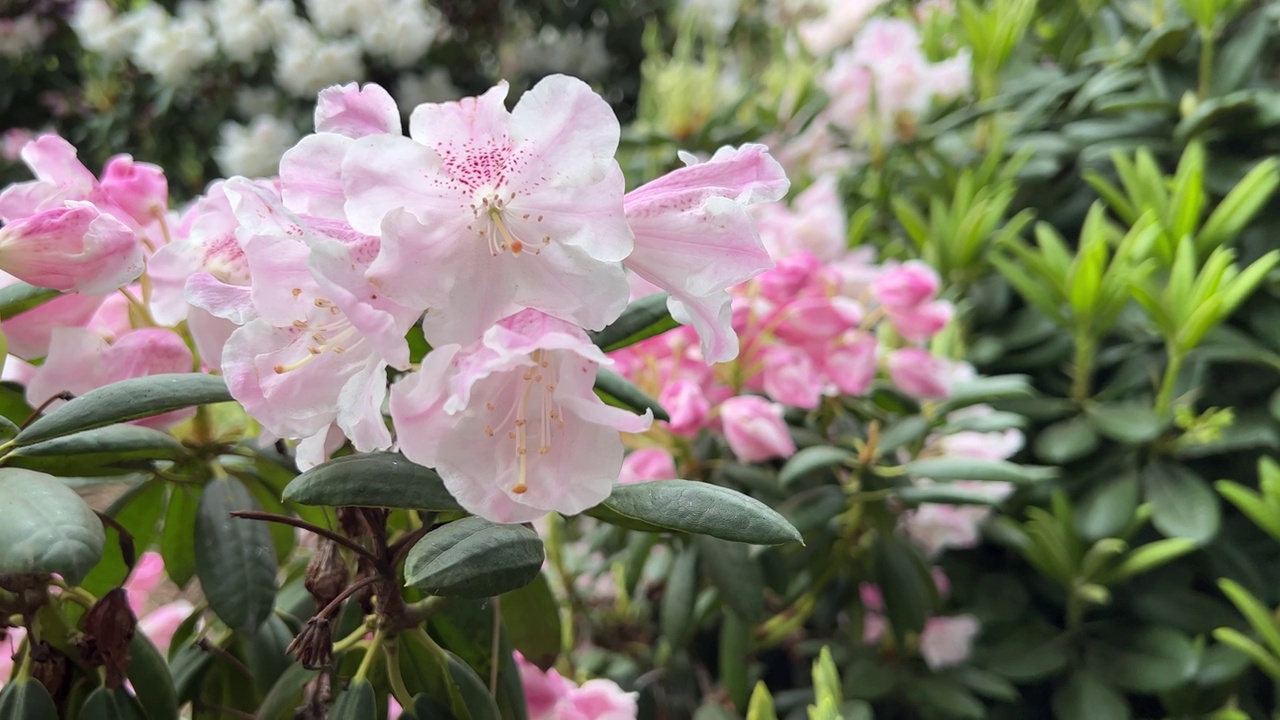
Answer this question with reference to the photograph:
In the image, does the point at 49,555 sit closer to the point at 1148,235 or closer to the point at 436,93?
the point at 1148,235

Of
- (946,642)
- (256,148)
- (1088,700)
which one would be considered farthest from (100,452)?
(256,148)

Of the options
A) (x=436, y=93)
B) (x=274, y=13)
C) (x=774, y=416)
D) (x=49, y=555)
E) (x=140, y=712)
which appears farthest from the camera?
(x=436, y=93)

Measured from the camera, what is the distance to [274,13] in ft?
6.12

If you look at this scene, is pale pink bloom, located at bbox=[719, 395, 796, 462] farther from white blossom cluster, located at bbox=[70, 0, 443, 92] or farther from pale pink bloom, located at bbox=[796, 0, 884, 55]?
white blossom cluster, located at bbox=[70, 0, 443, 92]

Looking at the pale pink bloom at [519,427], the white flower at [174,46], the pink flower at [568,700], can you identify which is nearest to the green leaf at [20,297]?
the pale pink bloom at [519,427]

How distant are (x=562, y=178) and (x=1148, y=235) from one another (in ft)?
2.61

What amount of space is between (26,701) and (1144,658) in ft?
3.23

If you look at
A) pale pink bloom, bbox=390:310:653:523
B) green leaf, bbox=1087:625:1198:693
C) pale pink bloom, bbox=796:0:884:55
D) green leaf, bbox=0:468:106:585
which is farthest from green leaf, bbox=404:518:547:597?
pale pink bloom, bbox=796:0:884:55

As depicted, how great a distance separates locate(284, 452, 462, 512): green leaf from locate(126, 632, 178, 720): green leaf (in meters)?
0.16

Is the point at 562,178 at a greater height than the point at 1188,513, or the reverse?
the point at 562,178

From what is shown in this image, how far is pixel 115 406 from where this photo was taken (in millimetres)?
391

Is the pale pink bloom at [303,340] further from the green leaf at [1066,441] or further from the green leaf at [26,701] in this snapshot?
the green leaf at [1066,441]

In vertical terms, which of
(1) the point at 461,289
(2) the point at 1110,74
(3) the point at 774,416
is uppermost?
(1) the point at 461,289

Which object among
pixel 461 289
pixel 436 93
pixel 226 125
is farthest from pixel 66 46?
pixel 461 289
